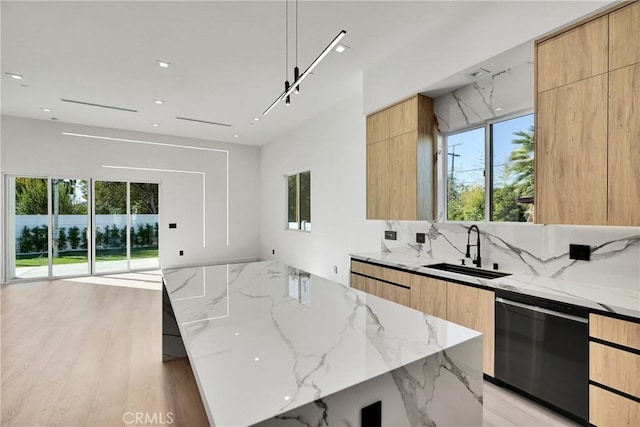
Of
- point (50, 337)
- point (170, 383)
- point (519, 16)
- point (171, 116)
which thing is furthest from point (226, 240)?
point (519, 16)

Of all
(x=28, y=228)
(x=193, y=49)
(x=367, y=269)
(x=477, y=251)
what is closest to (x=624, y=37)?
(x=477, y=251)

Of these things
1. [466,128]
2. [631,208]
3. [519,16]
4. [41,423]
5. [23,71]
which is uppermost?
[23,71]

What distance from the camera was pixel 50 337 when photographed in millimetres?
3387

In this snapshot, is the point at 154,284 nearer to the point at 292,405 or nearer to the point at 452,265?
the point at 452,265

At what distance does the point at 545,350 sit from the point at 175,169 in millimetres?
7372

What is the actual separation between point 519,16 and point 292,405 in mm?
2896

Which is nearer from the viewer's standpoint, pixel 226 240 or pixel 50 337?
pixel 50 337

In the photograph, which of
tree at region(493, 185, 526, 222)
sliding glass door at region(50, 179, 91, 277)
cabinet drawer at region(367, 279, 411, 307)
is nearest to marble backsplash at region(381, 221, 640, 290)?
tree at region(493, 185, 526, 222)

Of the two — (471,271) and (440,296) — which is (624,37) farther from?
(440,296)

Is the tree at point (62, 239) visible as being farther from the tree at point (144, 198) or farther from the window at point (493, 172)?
the window at point (493, 172)

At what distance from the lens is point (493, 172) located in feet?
10.2

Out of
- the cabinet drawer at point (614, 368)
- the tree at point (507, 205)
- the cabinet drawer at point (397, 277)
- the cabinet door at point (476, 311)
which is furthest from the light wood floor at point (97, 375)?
the tree at point (507, 205)

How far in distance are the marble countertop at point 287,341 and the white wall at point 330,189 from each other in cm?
268

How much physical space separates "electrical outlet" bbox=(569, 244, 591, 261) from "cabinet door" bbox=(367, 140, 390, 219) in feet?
5.67
